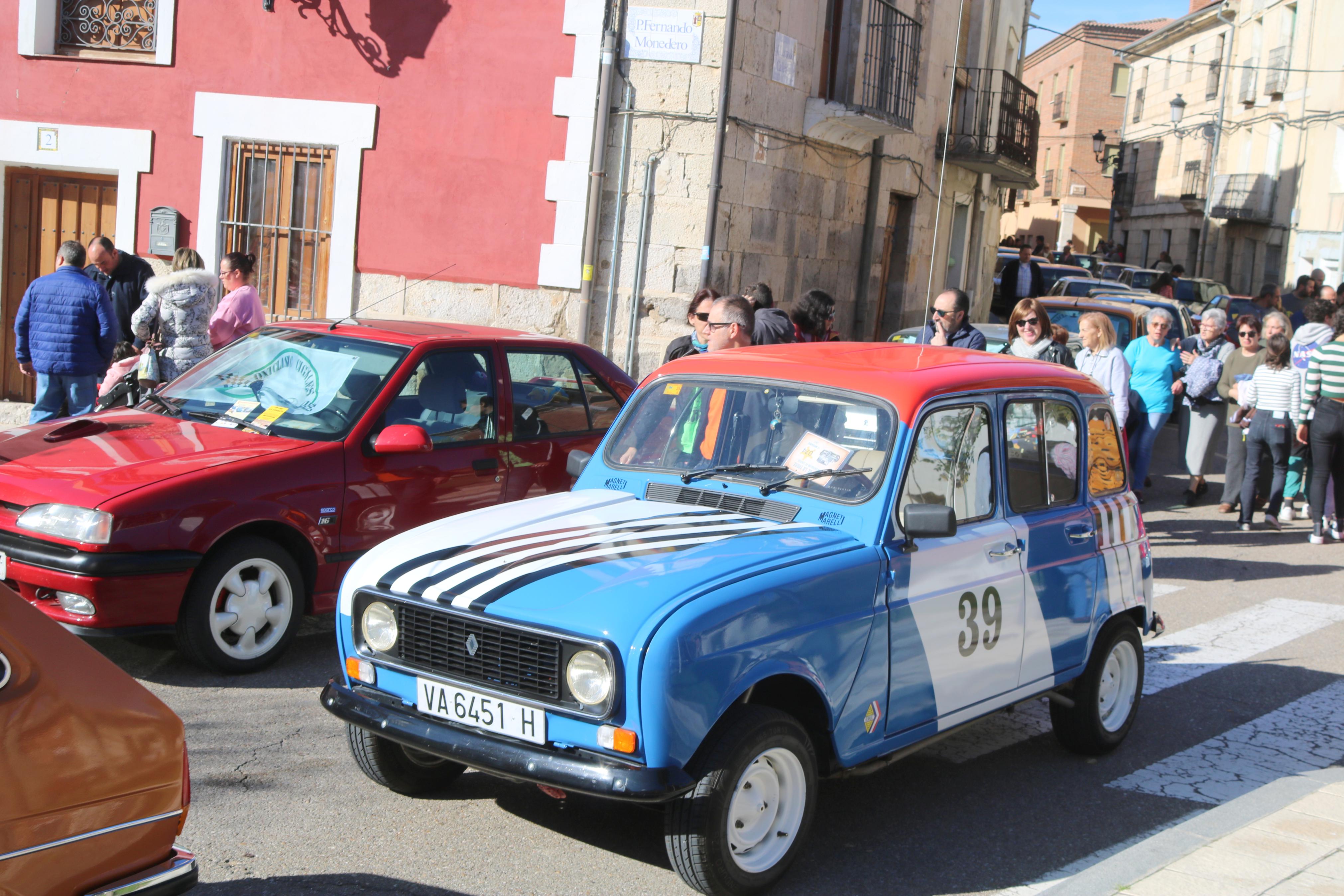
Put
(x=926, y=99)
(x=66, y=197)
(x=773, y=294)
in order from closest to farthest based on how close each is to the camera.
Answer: (x=66, y=197), (x=773, y=294), (x=926, y=99)

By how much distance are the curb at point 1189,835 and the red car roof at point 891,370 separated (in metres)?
1.63

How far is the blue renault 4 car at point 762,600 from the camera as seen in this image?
3.58 meters

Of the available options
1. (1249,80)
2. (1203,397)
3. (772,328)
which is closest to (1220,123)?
(1249,80)

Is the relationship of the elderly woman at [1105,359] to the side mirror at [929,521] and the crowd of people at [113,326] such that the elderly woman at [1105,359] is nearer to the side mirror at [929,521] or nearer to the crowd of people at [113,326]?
the side mirror at [929,521]

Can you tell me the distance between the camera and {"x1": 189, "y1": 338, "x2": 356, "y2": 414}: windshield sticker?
20.6 feet

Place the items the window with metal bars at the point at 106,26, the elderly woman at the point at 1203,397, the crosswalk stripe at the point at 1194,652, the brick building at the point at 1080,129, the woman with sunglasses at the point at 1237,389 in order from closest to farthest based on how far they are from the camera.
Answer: the crosswalk stripe at the point at 1194,652
the woman with sunglasses at the point at 1237,389
the elderly woman at the point at 1203,397
the window with metal bars at the point at 106,26
the brick building at the point at 1080,129

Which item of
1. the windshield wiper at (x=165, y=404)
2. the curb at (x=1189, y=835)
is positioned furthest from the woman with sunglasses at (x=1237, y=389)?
the windshield wiper at (x=165, y=404)

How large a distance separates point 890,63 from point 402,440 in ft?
39.8

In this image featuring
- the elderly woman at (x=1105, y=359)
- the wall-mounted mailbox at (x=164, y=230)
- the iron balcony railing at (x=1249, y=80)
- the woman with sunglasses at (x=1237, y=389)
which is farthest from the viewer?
the iron balcony railing at (x=1249, y=80)

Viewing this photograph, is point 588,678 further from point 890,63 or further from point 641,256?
point 890,63

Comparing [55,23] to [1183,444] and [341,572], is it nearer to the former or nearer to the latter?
[341,572]

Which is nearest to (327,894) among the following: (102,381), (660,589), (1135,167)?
(660,589)

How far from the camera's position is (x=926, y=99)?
61.2ft

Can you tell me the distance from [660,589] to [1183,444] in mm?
10288
